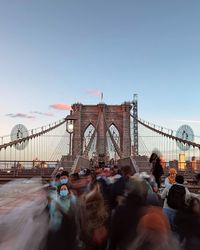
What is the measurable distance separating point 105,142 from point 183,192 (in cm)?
5948

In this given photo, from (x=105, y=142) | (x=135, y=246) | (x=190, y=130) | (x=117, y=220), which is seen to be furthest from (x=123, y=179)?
(x=105, y=142)

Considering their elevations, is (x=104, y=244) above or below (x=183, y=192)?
below

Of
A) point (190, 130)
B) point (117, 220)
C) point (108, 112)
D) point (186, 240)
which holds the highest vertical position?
point (108, 112)

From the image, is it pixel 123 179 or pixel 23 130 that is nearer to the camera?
pixel 123 179

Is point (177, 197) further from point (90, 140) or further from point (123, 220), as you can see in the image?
point (90, 140)

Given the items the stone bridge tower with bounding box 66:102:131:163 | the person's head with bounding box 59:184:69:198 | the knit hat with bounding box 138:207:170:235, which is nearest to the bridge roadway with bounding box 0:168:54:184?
the person's head with bounding box 59:184:69:198

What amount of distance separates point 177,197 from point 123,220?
1.30 m

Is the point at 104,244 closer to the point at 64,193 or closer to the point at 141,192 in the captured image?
the point at 141,192

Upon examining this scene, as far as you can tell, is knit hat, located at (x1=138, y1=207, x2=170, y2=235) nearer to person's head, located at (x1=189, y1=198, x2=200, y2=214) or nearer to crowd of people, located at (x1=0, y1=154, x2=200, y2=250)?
crowd of people, located at (x1=0, y1=154, x2=200, y2=250)

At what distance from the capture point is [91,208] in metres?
4.00

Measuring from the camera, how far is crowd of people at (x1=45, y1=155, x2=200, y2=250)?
3.59 metres

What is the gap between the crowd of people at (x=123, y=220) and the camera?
359cm

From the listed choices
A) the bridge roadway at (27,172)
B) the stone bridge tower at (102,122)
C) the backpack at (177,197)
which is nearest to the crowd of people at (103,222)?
the backpack at (177,197)

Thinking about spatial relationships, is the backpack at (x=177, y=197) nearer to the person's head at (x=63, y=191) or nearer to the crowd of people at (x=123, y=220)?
the crowd of people at (x=123, y=220)
